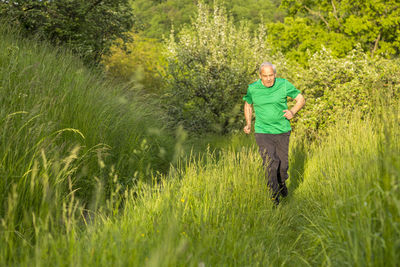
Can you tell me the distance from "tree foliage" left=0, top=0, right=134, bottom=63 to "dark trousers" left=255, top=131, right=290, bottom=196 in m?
6.37

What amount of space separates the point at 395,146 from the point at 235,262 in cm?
173

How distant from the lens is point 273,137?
6.14 metres

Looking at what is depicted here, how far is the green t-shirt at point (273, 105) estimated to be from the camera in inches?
239

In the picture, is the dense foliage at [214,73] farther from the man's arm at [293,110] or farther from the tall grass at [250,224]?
the tall grass at [250,224]

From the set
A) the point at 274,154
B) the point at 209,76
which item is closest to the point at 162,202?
the point at 274,154

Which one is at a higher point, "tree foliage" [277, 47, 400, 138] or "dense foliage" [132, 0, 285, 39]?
"dense foliage" [132, 0, 285, 39]

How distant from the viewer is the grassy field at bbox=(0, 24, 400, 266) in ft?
8.55

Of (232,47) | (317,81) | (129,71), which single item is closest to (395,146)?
(317,81)

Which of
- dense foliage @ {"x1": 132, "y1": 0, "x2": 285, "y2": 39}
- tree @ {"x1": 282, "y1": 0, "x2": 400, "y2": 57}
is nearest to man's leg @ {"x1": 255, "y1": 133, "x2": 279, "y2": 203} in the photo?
tree @ {"x1": 282, "y1": 0, "x2": 400, "y2": 57}

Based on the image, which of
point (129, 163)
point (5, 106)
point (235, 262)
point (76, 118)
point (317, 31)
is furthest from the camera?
point (317, 31)

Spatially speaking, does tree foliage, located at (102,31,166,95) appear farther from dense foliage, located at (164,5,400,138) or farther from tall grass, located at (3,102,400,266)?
tall grass, located at (3,102,400,266)

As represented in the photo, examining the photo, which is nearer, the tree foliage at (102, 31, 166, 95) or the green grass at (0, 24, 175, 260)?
the green grass at (0, 24, 175, 260)

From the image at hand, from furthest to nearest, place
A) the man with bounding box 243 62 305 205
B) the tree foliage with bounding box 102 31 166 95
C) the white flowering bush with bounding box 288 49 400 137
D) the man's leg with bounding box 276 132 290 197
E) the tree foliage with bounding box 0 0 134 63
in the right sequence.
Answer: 1. the tree foliage with bounding box 102 31 166 95
2. the tree foliage with bounding box 0 0 134 63
3. the white flowering bush with bounding box 288 49 400 137
4. the man's leg with bounding box 276 132 290 197
5. the man with bounding box 243 62 305 205

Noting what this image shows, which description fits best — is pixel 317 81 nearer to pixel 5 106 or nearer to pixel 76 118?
pixel 76 118
